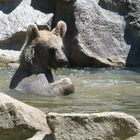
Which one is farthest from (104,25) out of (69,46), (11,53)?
(11,53)

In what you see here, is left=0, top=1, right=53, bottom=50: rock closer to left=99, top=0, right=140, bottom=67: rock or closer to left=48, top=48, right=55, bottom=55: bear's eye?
left=99, top=0, right=140, bottom=67: rock

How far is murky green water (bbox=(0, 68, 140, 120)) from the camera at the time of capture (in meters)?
7.06

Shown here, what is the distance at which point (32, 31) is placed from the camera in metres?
8.58

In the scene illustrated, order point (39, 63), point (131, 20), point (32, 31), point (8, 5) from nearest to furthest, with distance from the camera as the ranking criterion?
1. point (32, 31)
2. point (39, 63)
3. point (131, 20)
4. point (8, 5)

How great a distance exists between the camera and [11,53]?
13.3m

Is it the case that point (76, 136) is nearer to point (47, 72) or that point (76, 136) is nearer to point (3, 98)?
point (3, 98)

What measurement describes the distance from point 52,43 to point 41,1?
20.2ft

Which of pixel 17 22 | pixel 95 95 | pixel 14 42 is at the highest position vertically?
pixel 95 95

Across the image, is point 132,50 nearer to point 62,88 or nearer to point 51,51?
point 51,51

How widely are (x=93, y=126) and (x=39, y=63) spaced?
13.9 ft

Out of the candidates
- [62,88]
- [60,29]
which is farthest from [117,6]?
[62,88]

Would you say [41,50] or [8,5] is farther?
[8,5]

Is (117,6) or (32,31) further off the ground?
(32,31)

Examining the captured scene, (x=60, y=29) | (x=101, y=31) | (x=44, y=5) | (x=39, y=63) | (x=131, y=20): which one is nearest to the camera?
(x=39, y=63)
